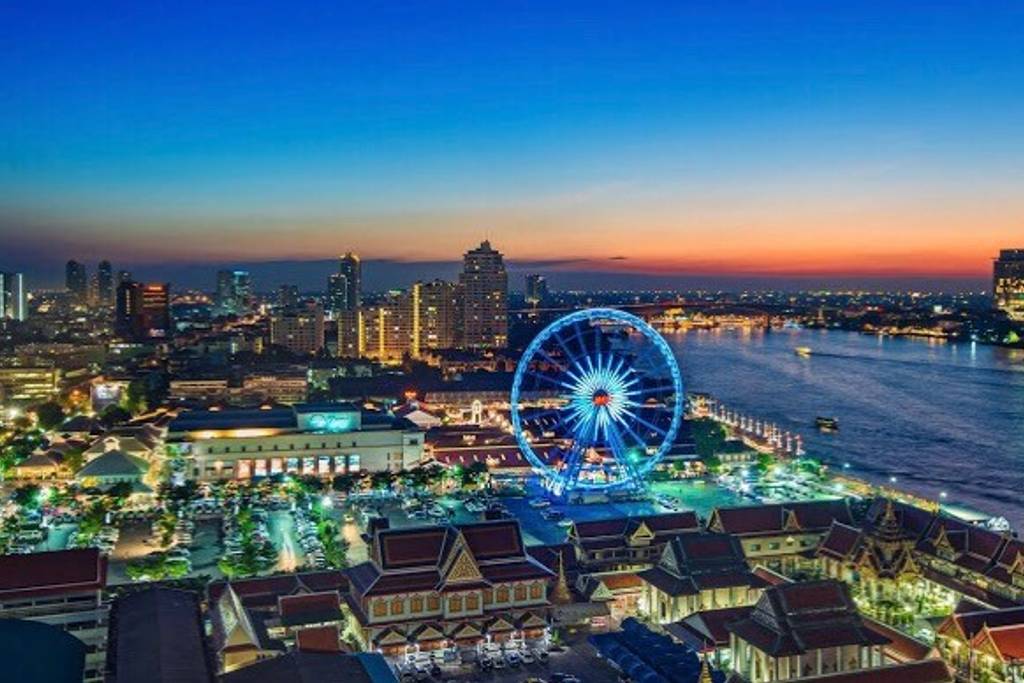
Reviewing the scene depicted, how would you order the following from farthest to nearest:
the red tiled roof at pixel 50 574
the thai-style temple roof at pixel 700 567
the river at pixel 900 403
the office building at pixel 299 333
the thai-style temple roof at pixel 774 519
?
1. the office building at pixel 299 333
2. the river at pixel 900 403
3. the thai-style temple roof at pixel 774 519
4. the thai-style temple roof at pixel 700 567
5. the red tiled roof at pixel 50 574

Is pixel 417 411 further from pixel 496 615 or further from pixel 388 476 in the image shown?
pixel 496 615

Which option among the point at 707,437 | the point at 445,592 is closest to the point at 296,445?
the point at 707,437

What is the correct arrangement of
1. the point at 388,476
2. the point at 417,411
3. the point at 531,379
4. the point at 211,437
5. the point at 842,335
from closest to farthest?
the point at 388,476 < the point at 211,437 < the point at 417,411 < the point at 531,379 < the point at 842,335

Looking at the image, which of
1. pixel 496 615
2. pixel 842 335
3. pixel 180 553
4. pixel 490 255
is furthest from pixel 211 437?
pixel 842 335

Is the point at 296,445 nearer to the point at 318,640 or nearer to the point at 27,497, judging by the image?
the point at 27,497

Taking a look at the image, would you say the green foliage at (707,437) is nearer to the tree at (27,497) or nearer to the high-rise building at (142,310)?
the tree at (27,497)

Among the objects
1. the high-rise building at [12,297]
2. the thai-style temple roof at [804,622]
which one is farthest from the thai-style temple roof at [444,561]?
the high-rise building at [12,297]
